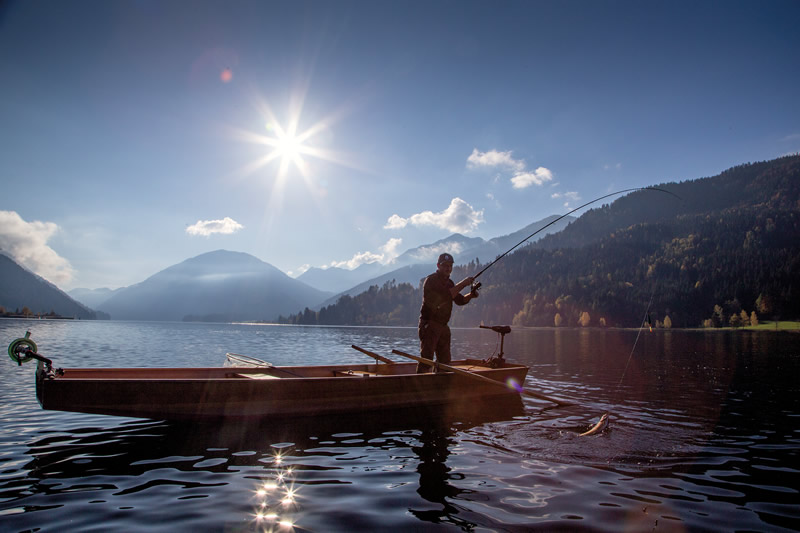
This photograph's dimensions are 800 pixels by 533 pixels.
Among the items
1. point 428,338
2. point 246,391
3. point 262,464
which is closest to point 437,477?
point 262,464

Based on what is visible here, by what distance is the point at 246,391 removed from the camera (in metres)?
11.1

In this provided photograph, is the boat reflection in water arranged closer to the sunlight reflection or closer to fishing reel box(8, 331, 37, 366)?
the sunlight reflection

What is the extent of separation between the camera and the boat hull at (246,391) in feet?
32.3

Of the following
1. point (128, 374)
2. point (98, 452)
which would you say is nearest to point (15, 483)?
point (98, 452)

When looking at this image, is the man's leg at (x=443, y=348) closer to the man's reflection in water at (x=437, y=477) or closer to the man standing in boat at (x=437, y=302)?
the man standing in boat at (x=437, y=302)

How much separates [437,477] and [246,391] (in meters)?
5.84

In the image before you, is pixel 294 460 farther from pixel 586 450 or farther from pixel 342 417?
pixel 586 450

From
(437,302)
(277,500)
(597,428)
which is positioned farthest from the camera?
(437,302)

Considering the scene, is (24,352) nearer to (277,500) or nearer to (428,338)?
(277,500)

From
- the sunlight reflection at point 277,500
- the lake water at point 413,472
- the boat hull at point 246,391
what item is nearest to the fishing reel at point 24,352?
the boat hull at point 246,391

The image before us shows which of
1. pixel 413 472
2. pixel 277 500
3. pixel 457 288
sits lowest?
pixel 413 472

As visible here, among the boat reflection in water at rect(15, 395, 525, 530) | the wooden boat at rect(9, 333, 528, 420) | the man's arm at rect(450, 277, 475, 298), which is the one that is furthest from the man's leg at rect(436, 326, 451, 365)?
the boat reflection in water at rect(15, 395, 525, 530)

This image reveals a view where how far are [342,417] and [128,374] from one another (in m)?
6.69

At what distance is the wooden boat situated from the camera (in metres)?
9.82
